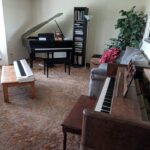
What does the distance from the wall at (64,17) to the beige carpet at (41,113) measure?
1367 millimetres

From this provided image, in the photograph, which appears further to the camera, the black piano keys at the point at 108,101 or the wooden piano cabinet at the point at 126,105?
the black piano keys at the point at 108,101

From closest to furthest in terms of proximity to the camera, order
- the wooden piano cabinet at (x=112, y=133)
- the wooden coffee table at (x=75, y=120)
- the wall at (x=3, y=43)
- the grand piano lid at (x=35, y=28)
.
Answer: the wooden piano cabinet at (x=112, y=133) → the wooden coffee table at (x=75, y=120) → the wall at (x=3, y=43) → the grand piano lid at (x=35, y=28)

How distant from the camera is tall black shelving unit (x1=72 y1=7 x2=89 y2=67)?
4.22 metres

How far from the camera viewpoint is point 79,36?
442 cm

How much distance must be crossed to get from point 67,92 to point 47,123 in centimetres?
99

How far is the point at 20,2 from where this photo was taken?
4465 millimetres

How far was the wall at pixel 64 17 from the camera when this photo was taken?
13.8 ft

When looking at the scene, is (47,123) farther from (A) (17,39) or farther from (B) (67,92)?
(A) (17,39)

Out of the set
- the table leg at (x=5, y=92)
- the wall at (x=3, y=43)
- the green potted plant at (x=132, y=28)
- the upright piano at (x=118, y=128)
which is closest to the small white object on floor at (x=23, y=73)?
Result: the table leg at (x=5, y=92)

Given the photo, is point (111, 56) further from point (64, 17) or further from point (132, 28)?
point (64, 17)

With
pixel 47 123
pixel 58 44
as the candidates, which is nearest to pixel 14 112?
pixel 47 123

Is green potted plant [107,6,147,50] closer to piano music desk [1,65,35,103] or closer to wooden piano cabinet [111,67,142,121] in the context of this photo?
piano music desk [1,65,35,103]

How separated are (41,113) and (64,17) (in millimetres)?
3176

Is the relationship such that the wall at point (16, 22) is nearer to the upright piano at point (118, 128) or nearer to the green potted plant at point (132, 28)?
the green potted plant at point (132, 28)
